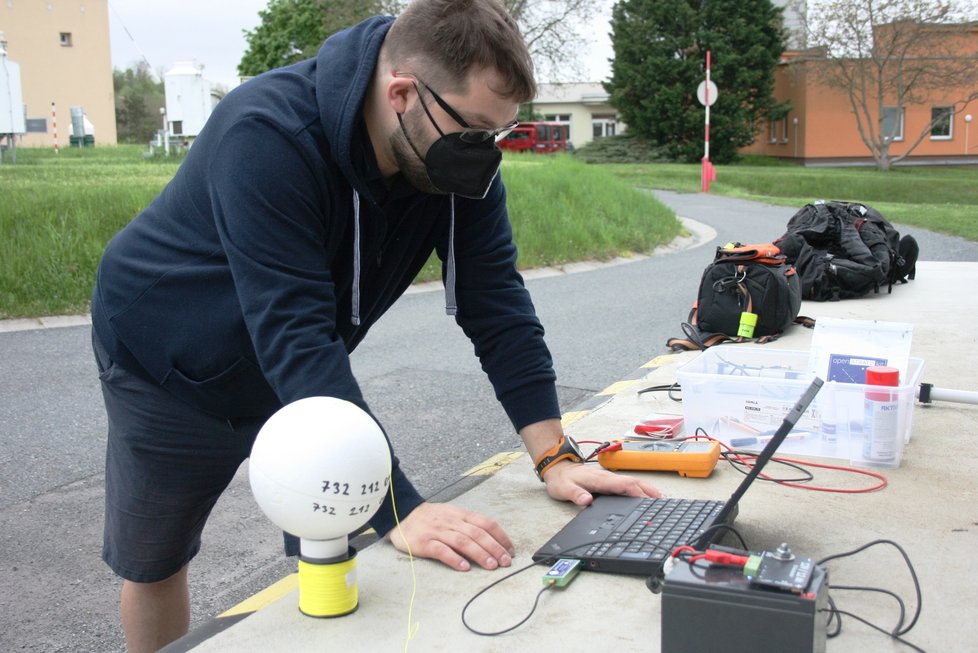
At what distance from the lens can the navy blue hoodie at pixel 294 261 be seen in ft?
6.39

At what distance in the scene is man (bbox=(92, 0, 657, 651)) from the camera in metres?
1.96

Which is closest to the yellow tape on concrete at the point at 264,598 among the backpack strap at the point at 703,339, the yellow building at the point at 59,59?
the backpack strap at the point at 703,339

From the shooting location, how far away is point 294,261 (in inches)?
77.9

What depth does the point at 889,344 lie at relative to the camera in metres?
3.24

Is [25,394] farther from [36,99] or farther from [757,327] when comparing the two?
[36,99]

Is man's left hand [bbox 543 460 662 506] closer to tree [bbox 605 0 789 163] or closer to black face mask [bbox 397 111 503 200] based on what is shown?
black face mask [bbox 397 111 503 200]

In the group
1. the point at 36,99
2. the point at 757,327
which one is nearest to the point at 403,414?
the point at 757,327

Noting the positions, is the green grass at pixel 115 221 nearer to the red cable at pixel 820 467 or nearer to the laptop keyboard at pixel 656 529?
the red cable at pixel 820 467

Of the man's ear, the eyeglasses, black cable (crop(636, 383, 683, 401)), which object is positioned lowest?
black cable (crop(636, 383, 683, 401))

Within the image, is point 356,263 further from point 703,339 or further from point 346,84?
point 703,339

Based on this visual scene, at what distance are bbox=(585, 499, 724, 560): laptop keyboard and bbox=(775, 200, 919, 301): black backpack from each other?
164 inches

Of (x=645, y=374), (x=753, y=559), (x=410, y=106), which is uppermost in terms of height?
(x=410, y=106)

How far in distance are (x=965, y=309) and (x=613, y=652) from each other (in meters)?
4.64

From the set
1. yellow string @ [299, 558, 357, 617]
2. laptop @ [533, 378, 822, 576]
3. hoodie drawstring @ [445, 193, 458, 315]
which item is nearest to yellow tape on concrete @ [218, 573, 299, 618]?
yellow string @ [299, 558, 357, 617]
